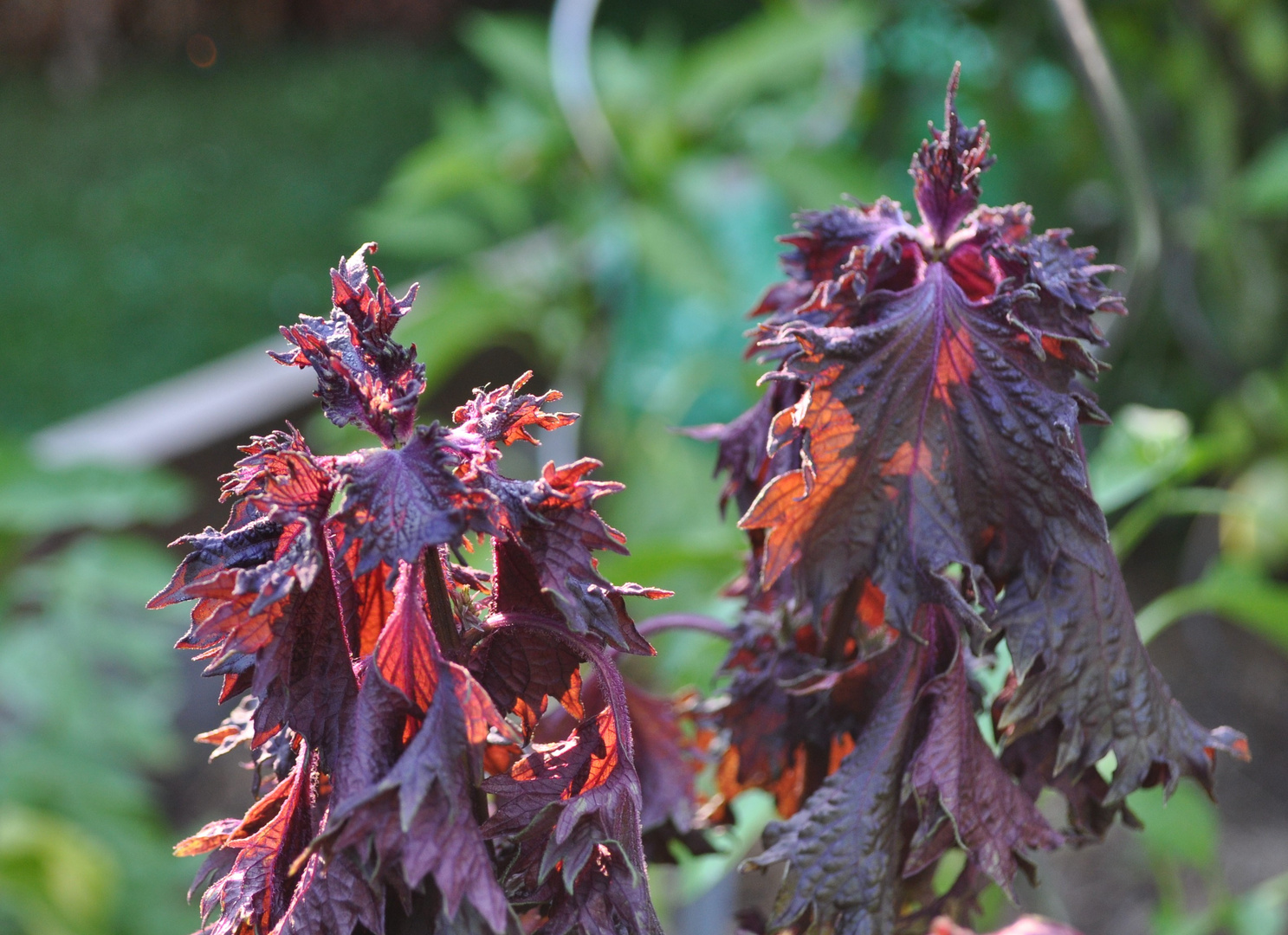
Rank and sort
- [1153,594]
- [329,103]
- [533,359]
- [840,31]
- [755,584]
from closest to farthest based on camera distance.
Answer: [755,584], [840,31], [1153,594], [533,359], [329,103]

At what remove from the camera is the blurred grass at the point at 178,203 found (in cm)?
313

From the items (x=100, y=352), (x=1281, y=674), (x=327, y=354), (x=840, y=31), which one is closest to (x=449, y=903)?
(x=327, y=354)

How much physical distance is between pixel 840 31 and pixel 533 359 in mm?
886

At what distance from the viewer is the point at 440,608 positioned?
36 centimetres

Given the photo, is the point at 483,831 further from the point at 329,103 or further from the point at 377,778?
the point at 329,103

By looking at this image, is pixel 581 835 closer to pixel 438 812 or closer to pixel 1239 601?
pixel 438 812

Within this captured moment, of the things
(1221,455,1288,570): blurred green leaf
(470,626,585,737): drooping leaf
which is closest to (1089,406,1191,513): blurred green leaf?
(470,626,585,737): drooping leaf

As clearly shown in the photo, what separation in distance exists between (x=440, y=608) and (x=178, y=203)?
3.85 meters

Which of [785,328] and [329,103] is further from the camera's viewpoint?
[329,103]

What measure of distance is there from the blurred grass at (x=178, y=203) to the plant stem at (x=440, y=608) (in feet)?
9.14

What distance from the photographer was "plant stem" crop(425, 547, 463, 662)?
14.0 inches

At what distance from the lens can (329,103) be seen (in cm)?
445

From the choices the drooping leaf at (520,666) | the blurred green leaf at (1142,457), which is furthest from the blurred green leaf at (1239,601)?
the drooping leaf at (520,666)

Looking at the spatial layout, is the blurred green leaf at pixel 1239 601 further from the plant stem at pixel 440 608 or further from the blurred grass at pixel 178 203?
the blurred grass at pixel 178 203
